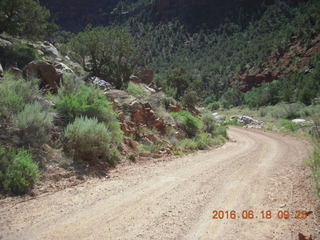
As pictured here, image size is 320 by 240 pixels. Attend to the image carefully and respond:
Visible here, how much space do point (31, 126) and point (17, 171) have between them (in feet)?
4.82

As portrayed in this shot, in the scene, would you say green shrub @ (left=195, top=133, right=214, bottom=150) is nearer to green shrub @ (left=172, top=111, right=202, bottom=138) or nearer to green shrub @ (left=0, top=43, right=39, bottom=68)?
green shrub @ (left=172, top=111, right=202, bottom=138)

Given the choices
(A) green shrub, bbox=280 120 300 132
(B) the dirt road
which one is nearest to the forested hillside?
(A) green shrub, bbox=280 120 300 132

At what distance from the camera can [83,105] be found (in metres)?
7.27

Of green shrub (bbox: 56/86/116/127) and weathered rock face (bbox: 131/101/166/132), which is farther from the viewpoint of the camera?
weathered rock face (bbox: 131/101/166/132)

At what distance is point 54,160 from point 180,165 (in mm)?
3691

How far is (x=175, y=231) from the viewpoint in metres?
3.28

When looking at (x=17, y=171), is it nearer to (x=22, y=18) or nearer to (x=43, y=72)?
(x=43, y=72)

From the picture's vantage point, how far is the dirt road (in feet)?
10.6

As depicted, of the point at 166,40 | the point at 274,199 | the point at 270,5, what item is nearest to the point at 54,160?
the point at 274,199

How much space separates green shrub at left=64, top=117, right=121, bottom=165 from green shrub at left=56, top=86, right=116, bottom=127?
2.45ft

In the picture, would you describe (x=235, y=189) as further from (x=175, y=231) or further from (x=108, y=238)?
(x=108, y=238)

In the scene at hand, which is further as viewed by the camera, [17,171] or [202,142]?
[202,142]
